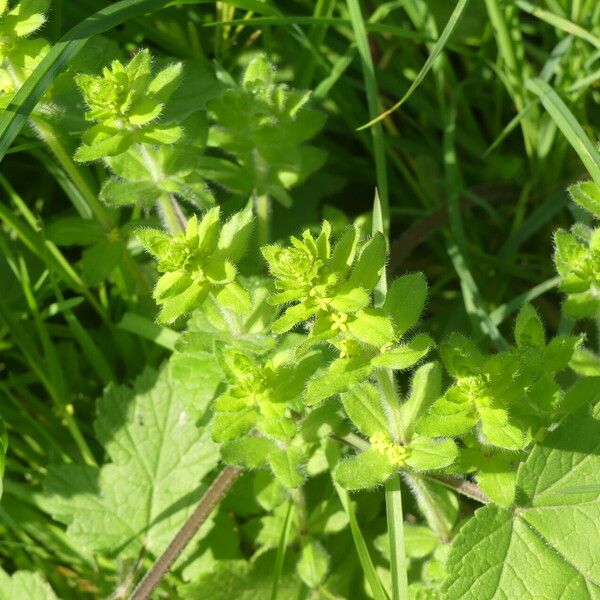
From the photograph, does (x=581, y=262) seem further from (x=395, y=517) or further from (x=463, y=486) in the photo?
(x=395, y=517)

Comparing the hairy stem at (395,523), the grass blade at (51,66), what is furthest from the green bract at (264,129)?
the hairy stem at (395,523)

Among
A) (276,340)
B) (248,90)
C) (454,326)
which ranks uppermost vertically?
(248,90)

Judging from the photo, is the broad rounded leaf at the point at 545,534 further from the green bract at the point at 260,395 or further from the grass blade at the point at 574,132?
the grass blade at the point at 574,132

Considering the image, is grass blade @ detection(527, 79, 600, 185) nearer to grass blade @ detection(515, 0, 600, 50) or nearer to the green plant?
the green plant

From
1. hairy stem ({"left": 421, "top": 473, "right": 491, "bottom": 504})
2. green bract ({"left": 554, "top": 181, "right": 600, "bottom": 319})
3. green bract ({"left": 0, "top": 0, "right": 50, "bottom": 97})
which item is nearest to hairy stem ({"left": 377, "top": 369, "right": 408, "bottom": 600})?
hairy stem ({"left": 421, "top": 473, "right": 491, "bottom": 504})

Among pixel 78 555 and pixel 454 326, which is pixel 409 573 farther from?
pixel 78 555

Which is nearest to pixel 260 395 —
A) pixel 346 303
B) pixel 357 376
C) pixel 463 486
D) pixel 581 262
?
pixel 357 376

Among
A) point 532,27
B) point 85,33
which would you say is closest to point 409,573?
point 85,33
